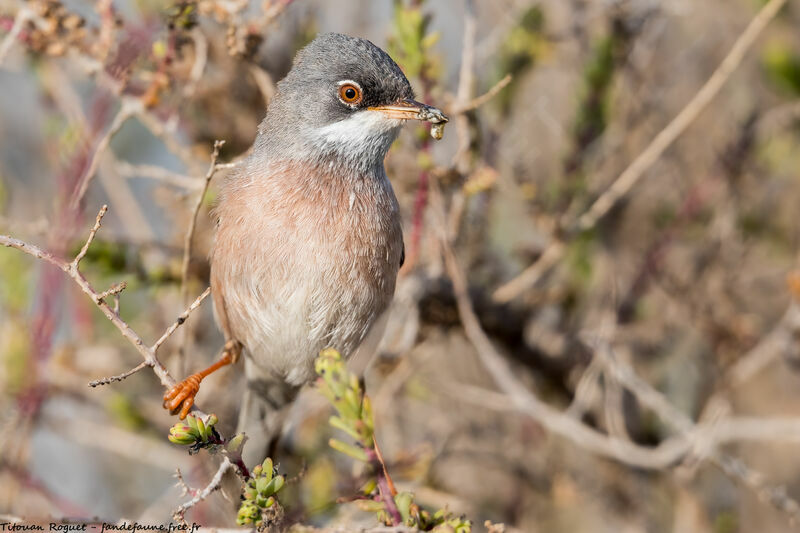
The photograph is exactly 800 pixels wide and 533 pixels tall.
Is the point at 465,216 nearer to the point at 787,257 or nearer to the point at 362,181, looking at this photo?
the point at 362,181

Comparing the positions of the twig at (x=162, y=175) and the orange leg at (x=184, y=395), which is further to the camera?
the twig at (x=162, y=175)

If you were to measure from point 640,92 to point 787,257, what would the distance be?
1622mm

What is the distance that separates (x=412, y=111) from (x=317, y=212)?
2.01 ft

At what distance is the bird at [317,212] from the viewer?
3588 millimetres

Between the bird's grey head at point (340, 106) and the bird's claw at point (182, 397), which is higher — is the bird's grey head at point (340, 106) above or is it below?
above

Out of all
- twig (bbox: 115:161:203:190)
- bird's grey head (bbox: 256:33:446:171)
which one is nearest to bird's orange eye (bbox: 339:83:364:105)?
bird's grey head (bbox: 256:33:446:171)

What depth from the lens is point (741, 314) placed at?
5703 mm

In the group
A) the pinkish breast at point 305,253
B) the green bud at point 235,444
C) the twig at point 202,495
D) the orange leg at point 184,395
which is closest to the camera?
the twig at point 202,495

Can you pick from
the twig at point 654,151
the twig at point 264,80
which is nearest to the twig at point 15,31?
the twig at point 264,80

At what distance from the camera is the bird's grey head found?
361cm

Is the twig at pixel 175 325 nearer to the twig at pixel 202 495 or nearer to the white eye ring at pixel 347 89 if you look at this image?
the twig at pixel 202 495

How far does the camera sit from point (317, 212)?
362 cm

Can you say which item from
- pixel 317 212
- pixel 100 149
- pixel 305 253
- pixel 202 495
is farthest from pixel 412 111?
pixel 202 495

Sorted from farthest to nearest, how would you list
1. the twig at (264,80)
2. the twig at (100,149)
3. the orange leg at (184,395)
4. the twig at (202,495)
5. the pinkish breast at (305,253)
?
the twig at (264,80) < the pinkish breast at (305,253) < the orange leg at (184,395) < the twig at (100,149) < the twig at (202,495)
